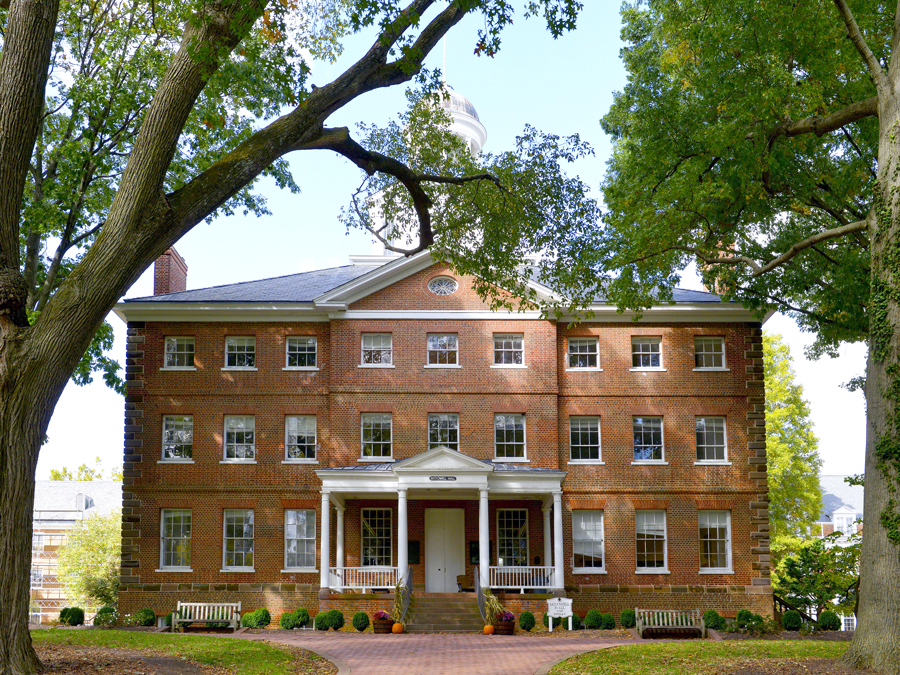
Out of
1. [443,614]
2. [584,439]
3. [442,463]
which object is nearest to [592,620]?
[443,614]

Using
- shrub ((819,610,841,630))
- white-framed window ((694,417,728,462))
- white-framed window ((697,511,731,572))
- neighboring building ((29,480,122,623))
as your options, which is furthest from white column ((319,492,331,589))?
neighboring building ((29,480,122,623))

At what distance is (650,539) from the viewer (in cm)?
2620

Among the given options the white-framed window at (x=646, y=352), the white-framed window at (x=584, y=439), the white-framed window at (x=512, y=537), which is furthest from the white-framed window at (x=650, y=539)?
the white-framed window at (x=646, y=352)

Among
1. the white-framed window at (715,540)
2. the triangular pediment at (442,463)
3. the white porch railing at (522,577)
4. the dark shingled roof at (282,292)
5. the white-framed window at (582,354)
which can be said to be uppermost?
the dark shingled roof at (282,292)

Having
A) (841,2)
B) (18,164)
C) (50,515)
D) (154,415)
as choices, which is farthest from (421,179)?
(50,515)

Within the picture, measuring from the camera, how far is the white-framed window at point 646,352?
2720 cm

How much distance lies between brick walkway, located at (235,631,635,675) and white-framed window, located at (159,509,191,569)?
5.02 meters

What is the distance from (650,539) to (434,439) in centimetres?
723

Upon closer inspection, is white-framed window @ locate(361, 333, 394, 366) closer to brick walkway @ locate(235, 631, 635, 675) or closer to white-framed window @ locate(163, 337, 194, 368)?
white-framed window @ locate(163, 337, 194, 368)

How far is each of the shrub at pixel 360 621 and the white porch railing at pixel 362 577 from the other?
3.37 feet

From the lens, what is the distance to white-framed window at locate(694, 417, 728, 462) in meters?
26.8

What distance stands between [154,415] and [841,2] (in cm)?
2127

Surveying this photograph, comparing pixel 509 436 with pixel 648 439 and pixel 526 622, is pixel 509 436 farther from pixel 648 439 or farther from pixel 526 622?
pixel 526 622

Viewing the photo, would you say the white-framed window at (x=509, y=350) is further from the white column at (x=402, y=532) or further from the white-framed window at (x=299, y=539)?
the white-framed window at (x=299, y=539)
